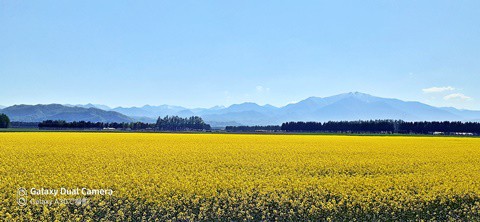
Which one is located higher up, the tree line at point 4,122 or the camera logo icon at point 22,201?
the tree line at point 4,122

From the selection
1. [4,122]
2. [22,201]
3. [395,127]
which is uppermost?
[395,127]

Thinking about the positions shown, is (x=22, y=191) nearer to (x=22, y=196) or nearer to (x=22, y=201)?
(x=22, y=196)

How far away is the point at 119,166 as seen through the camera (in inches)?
817

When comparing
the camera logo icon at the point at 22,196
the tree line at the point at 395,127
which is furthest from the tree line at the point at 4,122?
the camera logo icon at the point at 22,196

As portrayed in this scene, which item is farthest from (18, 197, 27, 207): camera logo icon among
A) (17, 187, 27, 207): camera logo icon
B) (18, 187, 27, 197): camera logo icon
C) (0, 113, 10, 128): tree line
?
(0, 113, 10, 128): tree line

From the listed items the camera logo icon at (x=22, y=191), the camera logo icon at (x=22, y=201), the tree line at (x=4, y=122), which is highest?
the tree line at (x=4, y=122)

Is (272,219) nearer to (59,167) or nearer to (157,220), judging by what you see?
(157,220)

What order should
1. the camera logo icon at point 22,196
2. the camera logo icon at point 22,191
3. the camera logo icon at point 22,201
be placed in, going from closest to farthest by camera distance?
the camera logo icon at point 22,201 < the camera logo icon at point 22,196 < the camera logo icon at point 22,191

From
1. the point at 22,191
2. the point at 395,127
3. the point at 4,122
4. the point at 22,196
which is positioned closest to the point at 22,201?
the point at 22,196

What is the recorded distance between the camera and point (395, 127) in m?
144

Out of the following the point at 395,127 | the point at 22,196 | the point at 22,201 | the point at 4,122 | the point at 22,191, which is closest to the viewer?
the point at 22,201

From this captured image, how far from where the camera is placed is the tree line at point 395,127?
12938 cm

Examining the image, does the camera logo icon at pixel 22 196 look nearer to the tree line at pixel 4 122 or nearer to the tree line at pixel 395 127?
the tree line at pixel 395 127

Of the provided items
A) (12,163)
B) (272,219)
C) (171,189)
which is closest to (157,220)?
(171,189)
